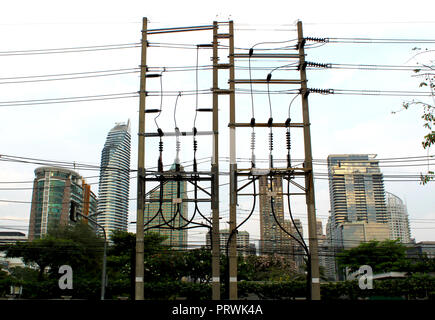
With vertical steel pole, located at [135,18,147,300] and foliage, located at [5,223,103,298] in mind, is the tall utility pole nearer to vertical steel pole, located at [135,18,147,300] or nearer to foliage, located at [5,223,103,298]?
vertical steel pole, located at [135,18,147,300]

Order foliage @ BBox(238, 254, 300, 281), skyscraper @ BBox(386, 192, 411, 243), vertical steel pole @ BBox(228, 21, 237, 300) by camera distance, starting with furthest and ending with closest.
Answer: skyscraper @ BBox(386, 192, 411, 243) < foliage @ BBox(238, 254, 300, 281) < vertical steel pole @ BBox(228, 21, 237, 300)

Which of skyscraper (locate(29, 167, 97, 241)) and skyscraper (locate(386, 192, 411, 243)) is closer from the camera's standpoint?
skyscraper (locate(29, 167, 97, 241))

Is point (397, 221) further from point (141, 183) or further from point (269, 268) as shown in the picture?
point (141, 183)

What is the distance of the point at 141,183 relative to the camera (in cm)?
1348

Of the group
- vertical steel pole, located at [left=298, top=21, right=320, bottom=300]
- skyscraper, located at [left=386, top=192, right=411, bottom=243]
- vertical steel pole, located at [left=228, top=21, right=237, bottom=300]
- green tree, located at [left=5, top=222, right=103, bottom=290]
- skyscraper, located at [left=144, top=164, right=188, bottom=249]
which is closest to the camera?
vertical steel pole, located at [left=298, top=21, right=320, bottom=300]

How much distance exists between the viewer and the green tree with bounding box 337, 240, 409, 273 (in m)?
50.5

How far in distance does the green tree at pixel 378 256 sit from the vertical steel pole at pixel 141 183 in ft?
139

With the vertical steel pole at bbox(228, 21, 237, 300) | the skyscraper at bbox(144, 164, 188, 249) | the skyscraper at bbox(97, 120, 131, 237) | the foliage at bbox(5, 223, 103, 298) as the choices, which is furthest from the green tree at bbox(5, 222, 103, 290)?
the skyscraper at bbox(97, 120, 131, 237)

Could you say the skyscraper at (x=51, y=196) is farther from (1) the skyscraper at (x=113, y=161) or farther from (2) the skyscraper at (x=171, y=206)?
(2) the skyscraper at (x=171, y=206)

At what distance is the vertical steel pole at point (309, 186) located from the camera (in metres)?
12.5

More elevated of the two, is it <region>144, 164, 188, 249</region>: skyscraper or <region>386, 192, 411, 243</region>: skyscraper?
<region>386, 192, 411, 243</region>: skyscraper

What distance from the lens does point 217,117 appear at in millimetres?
13938

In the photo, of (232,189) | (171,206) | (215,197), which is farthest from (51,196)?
(232,189)

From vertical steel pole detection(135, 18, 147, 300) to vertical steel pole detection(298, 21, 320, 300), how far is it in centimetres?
538
